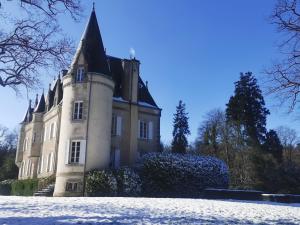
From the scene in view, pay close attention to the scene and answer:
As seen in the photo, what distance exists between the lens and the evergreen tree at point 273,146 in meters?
44.3

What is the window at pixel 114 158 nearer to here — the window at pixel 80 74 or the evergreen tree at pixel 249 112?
the window at pixel 80 74

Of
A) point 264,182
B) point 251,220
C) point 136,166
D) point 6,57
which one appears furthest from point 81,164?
point 264,182

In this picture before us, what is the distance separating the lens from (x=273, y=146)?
44.6 m

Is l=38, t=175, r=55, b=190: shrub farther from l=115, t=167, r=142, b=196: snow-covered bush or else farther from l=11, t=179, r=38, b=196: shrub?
l=115, t=167, r=142, b=196: snow-covered bush

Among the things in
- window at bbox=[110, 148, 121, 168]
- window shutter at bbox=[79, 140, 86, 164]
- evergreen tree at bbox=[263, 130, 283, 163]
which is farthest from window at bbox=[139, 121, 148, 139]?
evergreen tree at bbox=[263, 130, 283, 163]

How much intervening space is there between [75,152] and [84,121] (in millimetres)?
2349

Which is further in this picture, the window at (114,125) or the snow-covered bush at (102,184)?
the window at (114,125)

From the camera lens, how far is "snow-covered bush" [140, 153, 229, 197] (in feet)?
93.5

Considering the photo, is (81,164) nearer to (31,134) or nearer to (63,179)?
(63,179)

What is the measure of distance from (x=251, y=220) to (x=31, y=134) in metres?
31.6

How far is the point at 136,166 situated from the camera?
29703 millimetres

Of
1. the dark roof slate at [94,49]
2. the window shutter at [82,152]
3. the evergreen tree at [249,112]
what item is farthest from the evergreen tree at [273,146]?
the window shutter at [82,152]

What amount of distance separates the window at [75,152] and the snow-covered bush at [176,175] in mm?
4809

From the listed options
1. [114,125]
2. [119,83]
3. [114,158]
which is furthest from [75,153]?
[119,83]
